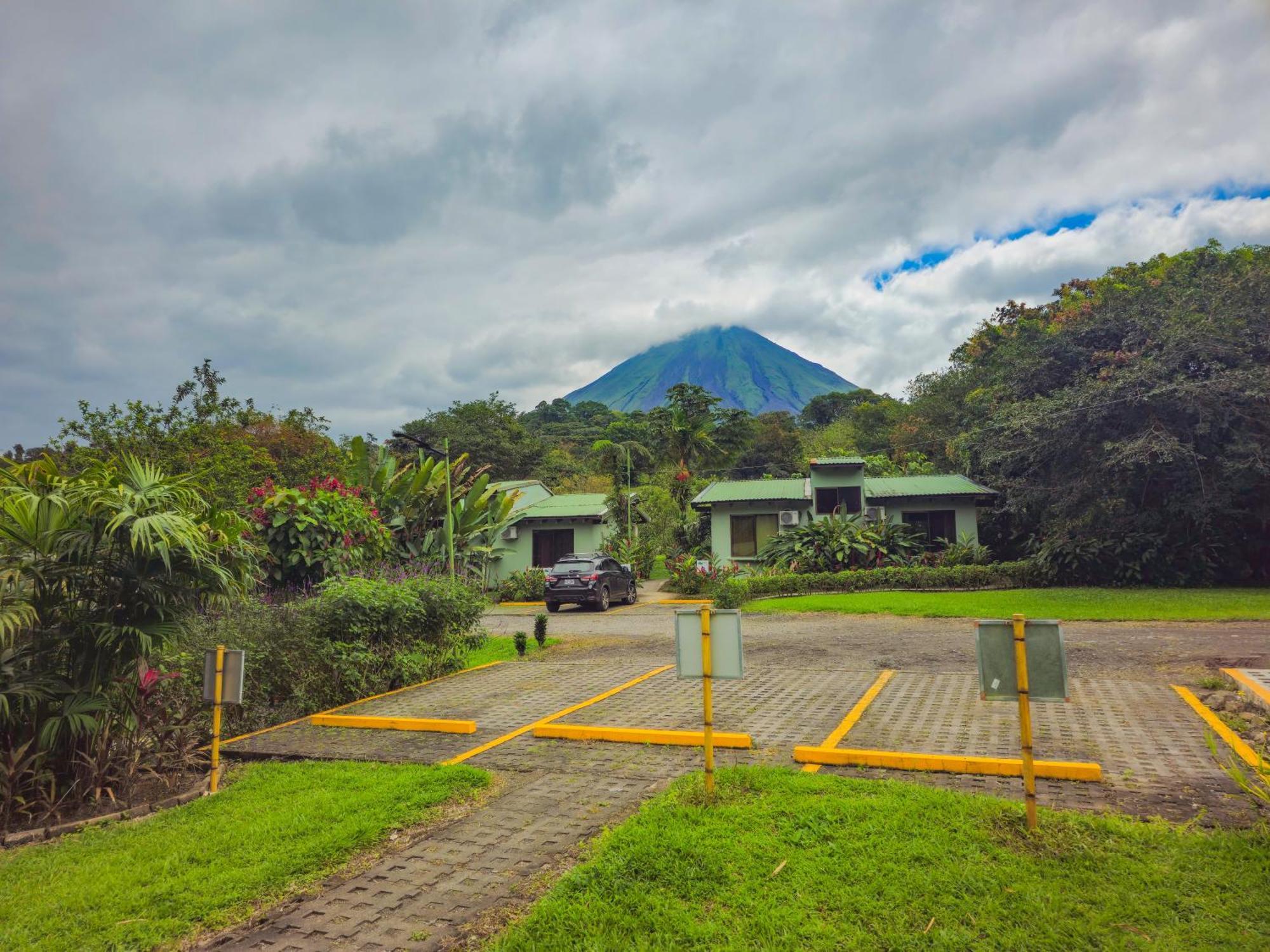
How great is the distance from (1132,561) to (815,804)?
19.9 meters

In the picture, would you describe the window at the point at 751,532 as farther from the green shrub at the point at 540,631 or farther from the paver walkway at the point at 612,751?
the paver walkway at the point at 612,751

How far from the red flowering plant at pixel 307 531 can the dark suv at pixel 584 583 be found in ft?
27.0

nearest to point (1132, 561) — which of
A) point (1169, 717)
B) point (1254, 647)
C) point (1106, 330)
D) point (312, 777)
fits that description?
point (1106, 330)

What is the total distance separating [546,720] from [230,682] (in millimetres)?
3013

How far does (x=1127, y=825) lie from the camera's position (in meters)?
4.03

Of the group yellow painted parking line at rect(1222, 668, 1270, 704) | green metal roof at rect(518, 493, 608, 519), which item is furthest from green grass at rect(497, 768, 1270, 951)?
green metal roof at rect(518, 493, 608, 519)

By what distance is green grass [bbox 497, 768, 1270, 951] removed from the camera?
309cm

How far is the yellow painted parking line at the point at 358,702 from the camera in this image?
7408 millimetres

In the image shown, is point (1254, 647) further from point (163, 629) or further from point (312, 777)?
point (163, 629)

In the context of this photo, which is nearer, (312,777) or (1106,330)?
(312,777)

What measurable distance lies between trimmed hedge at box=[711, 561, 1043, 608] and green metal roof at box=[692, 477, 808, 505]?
482cm

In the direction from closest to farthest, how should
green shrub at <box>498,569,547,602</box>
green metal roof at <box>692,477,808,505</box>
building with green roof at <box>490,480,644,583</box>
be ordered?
green shrub at <box>498,569,547,602</box>
green metal roof at <box>692,477,808,505</box>
building with green roof at <box>490,480,644,583</box>

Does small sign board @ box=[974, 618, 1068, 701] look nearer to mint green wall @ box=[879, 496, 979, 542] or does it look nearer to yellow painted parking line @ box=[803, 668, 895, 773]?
yellow painted parking line @ box=[803, 668, 895, 773]

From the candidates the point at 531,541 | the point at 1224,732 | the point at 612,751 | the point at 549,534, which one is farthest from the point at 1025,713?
the point at 531,541
